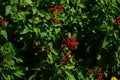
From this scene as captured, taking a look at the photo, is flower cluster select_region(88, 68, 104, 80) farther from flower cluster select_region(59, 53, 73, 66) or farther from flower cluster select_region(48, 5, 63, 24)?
flower cluster select_region(48, 5, 63, 24)

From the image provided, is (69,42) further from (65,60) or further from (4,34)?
(4,34)

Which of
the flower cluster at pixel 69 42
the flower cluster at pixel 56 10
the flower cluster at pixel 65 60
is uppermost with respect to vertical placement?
the flower cluster at pixel 56 10

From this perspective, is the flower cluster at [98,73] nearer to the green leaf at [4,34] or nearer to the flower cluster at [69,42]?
the flower cluster at [69,42]

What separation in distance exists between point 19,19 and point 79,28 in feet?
3.02

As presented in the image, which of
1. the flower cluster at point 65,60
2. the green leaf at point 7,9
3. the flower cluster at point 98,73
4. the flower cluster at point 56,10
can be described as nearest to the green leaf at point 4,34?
the green leaf at point 7,9

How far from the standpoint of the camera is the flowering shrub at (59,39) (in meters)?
4.27

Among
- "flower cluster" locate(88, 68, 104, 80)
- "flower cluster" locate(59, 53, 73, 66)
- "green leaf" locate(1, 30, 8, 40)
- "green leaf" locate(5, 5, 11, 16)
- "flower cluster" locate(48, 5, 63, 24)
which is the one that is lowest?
"flower cluster" locate(88, 68, 104, 80)

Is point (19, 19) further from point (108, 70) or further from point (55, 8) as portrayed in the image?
point (108, 70)

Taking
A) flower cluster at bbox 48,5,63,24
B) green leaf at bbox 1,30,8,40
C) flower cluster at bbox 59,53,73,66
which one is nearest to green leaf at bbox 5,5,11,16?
green leaf at bbox 1,30,8,40

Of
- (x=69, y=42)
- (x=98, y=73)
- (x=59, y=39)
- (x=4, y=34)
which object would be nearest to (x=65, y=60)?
(x=69, y=42)

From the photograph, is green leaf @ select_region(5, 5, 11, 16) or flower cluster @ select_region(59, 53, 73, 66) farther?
flower cluster @ select_region(59, 53, 73, 66)

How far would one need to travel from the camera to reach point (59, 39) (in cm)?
452

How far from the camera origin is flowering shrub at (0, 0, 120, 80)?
14.0 ft

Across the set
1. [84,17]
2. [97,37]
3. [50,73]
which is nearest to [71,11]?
[84,17]
